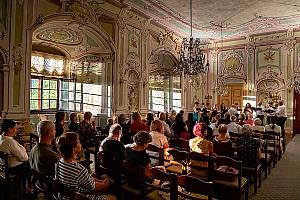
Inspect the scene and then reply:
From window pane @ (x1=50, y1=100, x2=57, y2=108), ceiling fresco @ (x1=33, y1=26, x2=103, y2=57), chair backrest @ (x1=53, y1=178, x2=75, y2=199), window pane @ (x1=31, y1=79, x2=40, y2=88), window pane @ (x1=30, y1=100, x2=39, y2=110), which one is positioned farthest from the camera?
window pane @ (x1=50, y1=100, x2=57, y2=108)

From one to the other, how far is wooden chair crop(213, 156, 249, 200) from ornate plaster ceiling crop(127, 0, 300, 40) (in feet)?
21.7

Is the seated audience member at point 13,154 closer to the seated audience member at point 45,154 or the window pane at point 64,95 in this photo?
the seated audience member at point 45,154

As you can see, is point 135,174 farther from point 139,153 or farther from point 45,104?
point 45,104

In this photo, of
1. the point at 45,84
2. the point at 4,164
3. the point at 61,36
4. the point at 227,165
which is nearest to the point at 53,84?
the point at 45,84

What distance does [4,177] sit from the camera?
3.33 m

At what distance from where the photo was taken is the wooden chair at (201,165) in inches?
126

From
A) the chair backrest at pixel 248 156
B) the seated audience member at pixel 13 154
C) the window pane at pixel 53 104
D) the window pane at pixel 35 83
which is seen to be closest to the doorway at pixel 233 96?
the window pane at pixel 53 104

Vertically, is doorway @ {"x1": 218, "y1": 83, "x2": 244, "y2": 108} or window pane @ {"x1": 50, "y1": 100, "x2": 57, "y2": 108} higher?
doorway @ {"x1": 218, "y1": 83, "x2": 244, "y2": 108}

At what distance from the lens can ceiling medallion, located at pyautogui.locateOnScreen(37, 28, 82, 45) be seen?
804cm

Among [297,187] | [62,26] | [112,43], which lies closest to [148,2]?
[112,43]

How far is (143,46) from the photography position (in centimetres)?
975

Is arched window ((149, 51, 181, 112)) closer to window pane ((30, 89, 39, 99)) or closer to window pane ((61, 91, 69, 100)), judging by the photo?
window pane ((61, 91, 69, 100))

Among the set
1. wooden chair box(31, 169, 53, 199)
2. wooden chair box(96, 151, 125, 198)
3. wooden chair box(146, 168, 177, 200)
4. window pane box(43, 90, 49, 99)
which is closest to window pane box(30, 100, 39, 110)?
window pane box(43, 90, 49, 99)

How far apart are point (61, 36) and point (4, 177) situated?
6.33m
